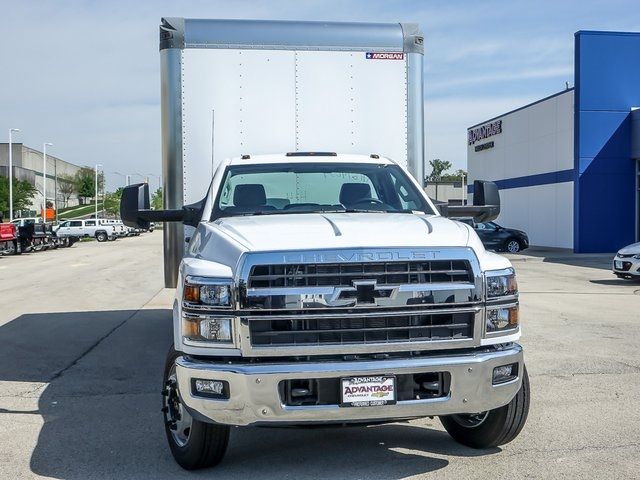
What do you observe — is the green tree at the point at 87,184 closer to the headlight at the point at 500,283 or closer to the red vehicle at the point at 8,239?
the red vehicle at the point at 8,239

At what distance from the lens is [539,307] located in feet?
45.3

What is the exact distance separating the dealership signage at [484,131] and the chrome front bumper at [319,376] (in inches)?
A: 1505

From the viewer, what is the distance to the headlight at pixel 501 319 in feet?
15.0

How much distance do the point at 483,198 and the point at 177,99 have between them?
320 centimetres

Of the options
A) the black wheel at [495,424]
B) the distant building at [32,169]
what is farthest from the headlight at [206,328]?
the distant building at [32,169]

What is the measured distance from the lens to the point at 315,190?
6375 millimetres

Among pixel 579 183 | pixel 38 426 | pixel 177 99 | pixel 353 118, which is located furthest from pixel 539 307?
pixel 579 183

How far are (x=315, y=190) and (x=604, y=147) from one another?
92.8ft

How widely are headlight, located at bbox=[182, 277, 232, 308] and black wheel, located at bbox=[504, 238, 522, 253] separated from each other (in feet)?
96.6

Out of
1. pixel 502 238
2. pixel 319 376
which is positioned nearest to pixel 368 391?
pixel 319 376

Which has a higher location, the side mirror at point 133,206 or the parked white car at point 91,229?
the side mirror at point 133,206

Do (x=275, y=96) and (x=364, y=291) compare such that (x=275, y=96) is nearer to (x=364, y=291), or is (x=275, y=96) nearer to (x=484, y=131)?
(x=364, y=291)

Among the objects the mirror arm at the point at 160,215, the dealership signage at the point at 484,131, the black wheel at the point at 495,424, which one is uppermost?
the dealership signage at the point at 484,131

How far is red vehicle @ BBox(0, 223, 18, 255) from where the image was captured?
3567cm
